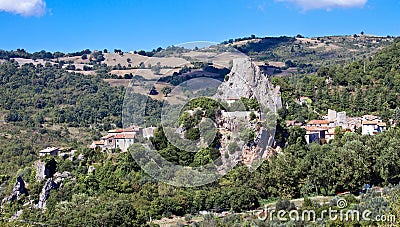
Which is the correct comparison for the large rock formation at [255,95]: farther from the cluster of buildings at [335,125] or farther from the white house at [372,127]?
the white house at [372,127]

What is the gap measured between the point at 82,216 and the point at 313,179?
945 centimetres

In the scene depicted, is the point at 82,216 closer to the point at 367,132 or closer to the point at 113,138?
the point at 113,138

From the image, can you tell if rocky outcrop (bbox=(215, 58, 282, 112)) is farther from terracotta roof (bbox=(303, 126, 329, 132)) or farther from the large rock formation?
terracotta roof (bbox=(303, 126, 329, 132))

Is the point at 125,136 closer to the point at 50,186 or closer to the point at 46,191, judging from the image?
the point at 50,186

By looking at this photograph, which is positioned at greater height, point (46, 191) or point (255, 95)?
point (255, 95)

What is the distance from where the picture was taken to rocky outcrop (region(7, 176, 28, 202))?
24438mm

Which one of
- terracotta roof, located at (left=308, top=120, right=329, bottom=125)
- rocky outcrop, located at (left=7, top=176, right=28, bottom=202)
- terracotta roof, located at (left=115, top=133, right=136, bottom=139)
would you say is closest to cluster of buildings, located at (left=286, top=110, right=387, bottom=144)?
terracotta roof, located at (left=308, top=120, right=329, bottom=125)

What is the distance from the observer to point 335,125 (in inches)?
1115

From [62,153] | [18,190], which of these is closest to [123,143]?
[62,153]

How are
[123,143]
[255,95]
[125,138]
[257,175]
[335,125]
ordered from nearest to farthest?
[257,175] → [125,138] → [123,143] → [335,125] → [255,95]

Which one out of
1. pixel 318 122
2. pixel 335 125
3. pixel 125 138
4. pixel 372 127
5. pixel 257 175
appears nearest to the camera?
pixel 257 175

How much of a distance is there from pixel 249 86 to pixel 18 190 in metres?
13.9

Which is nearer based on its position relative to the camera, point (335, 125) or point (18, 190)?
point (18, 190)

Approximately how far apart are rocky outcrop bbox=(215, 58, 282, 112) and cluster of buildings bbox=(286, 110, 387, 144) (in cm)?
240
